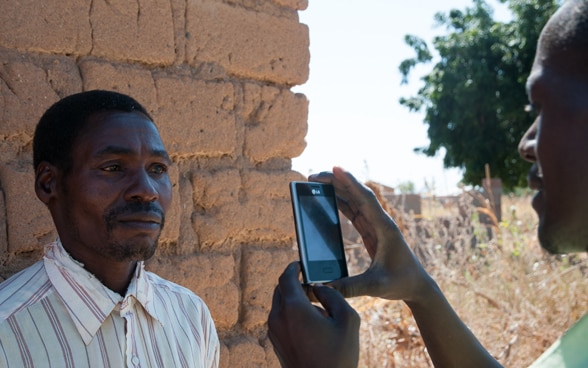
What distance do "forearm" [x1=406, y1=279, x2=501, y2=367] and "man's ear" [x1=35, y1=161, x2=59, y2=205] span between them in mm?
1142

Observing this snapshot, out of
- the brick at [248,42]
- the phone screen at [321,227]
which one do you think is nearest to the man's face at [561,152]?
the phone screen at [321,227]

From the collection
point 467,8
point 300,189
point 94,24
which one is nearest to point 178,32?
point 94,24

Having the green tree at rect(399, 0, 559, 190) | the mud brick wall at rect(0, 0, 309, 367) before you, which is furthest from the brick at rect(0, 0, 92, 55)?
the green tree at rect(399, 0, 559, 190)

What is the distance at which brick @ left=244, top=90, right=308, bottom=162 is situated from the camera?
3.36 meters

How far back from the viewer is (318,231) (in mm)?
1959

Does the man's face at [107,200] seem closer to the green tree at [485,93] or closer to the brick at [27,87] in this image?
the brick at [27,87]

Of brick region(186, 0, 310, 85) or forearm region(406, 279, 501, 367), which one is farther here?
brick region(186, 0, 310, 85)

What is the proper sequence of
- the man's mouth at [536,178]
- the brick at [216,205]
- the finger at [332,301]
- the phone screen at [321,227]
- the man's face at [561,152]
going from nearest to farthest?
the man's face at [561,152]
the man's mouth at [536,178]
the finger at [332,301]
the phone screen at [321,227]
the brick at [216,205]

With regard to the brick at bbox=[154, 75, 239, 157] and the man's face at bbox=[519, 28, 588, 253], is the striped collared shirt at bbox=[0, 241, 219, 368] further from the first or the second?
the man's face at bbox=[519, 28, 588, 253]

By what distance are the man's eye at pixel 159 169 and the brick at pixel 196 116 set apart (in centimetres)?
57

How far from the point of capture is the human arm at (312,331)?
1459 millimetres

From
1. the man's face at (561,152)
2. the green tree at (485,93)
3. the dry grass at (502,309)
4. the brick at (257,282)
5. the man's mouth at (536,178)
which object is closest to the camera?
the man's face at (561,152)

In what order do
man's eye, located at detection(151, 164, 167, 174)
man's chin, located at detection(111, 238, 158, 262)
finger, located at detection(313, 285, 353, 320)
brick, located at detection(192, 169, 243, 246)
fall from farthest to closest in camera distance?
brick, located at detection(192, 169, 243, 246)
man's eye, located at detection(151, 164, 167, 174)
man's chin, located at detection(111, 238, 158, 262)
finger, located at detection(313, 285, 353, 320)

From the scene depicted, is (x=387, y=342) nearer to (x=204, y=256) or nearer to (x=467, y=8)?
(x=204, y=256)
